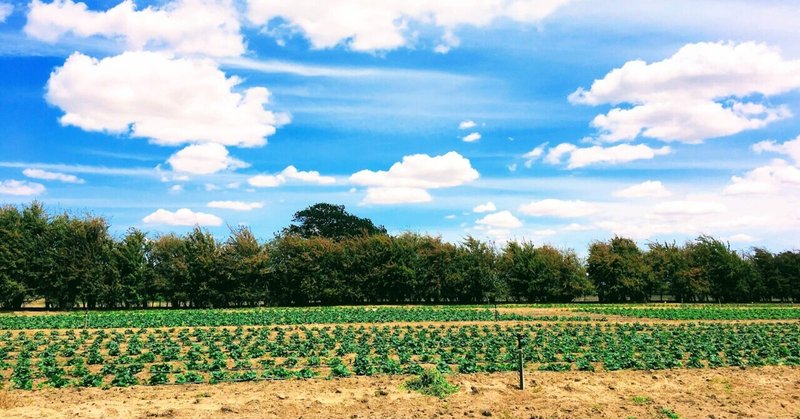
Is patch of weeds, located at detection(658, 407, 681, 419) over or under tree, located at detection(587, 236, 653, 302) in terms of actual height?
under

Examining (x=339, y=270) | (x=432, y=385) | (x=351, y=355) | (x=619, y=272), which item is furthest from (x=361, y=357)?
(x=619, y=272)

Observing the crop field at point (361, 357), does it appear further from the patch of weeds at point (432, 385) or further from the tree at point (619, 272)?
the tree at point (619, 272)

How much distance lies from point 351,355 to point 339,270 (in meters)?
41.5

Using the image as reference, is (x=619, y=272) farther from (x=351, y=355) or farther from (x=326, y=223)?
(x=351, y=355)

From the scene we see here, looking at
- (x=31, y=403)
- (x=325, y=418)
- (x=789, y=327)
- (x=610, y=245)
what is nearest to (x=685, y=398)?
(x=325, y=418)

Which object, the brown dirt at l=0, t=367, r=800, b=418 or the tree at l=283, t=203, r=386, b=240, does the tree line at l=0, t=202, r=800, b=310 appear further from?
the brown dirt at l=0, t=367, r=800, b=418

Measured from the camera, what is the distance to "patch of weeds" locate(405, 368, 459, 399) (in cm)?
1236

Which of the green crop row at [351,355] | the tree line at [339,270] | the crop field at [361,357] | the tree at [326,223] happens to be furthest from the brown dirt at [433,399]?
the tree at [326,223]

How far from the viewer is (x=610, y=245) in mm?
66250

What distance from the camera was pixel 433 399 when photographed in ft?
39.3

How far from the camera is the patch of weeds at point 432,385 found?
40.5 ft

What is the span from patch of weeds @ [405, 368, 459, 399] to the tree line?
45.5 metres

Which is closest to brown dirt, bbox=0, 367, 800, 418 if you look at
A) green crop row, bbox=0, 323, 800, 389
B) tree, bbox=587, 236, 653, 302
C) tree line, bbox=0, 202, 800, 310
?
green crop row, bbox=0, 323, 800, 389

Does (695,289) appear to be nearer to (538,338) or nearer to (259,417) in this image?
(538,338)
